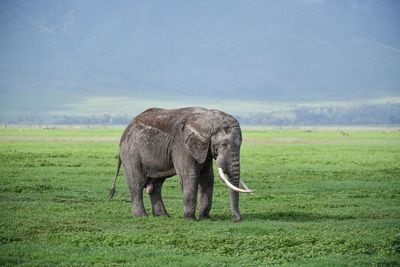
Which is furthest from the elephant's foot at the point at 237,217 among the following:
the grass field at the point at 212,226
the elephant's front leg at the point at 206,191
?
the elephant's front leg at the point at 206,191

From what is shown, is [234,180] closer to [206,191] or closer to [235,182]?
[235,182]

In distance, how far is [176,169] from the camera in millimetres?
19281

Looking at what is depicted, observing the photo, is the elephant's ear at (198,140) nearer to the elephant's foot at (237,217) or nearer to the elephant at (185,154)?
the elephant at (185,154)

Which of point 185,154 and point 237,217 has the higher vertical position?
point 185,154

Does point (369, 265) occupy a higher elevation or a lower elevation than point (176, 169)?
lower

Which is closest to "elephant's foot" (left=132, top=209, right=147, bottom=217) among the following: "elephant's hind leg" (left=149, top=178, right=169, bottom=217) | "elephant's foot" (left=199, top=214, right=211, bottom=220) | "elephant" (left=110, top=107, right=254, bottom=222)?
"elephant" (left=110, top=107, right=254, bottom=222)

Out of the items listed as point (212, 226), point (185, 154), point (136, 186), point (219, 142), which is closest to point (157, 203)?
point (136, 186)

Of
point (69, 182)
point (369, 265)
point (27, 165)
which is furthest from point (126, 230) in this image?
point (27, 165)

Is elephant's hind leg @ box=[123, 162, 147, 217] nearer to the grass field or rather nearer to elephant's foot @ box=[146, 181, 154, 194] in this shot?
elephant's foot @ box=[146, 181, 154, 194]

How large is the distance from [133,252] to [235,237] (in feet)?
6.84

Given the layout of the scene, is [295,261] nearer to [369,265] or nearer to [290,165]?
[369,265]

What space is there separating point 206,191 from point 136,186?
1799mm

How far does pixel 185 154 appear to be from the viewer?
1894cm

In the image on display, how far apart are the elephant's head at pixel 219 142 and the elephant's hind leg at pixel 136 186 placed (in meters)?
1.75
